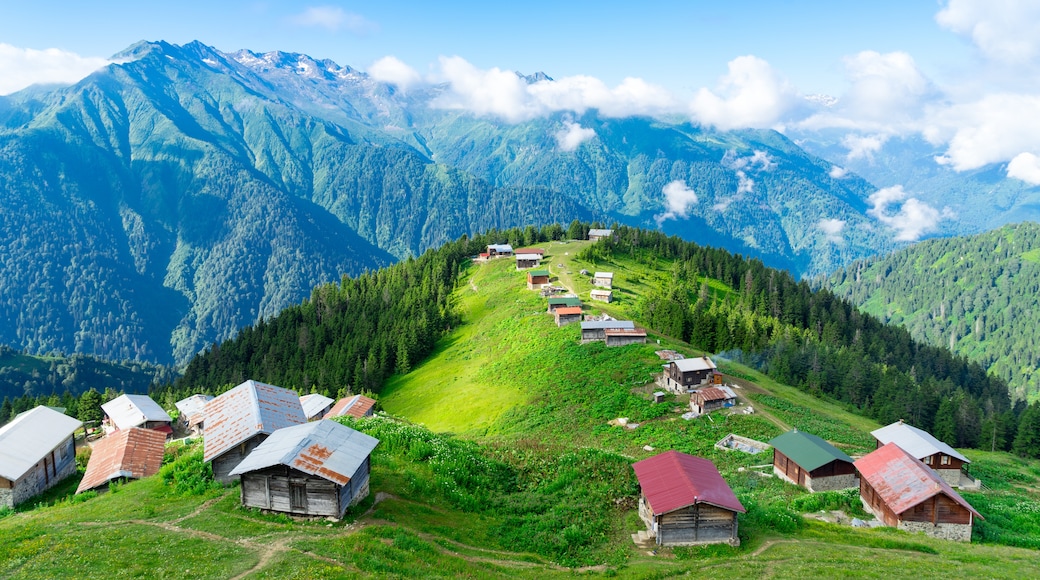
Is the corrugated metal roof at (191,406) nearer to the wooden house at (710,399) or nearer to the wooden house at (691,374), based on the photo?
the wooden house at (691,374)

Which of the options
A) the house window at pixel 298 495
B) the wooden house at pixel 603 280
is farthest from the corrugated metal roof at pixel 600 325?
the house window at pixel 298 495

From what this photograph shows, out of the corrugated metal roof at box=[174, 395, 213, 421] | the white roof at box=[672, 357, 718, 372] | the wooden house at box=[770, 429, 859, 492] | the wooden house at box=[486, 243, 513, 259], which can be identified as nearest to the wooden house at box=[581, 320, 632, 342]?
the white roof at box=[672, 357, 718, 372]

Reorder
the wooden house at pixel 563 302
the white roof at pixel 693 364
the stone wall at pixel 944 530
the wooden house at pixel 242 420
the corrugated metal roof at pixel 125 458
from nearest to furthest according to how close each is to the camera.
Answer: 1. the wooden house at pixel 242 420
2. the stone wall at pixel 944 530
3. the corrugated metal roof at pixel 125 458
4. the white roof at pixel 693 364
5. the wooden house at pixel 563 302

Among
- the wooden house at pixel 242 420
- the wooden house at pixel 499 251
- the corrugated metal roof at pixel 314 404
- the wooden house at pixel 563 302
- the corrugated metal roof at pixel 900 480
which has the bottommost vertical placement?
the corrugated metal roof at pixel 314 404

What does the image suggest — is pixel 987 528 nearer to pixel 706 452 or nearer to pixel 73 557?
pixel 706 452

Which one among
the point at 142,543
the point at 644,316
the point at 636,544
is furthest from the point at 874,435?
the point at 142,543

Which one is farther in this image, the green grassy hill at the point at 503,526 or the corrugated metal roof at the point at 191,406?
the corrugated metal roof at the point at 191,406
